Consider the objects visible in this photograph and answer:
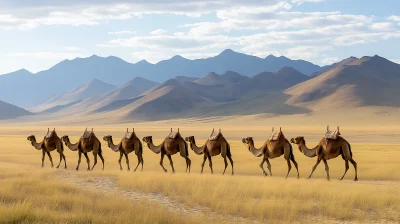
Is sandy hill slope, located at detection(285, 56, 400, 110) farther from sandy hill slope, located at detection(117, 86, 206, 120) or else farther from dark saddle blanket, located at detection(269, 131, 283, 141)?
dark saddle blanket, located at detection(269, 131, 283, 141)

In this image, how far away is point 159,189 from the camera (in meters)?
15.2

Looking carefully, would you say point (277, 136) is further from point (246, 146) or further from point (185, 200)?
point (185, 200)

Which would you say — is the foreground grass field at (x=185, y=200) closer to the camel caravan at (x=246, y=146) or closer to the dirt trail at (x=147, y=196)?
the dirt trail at (x=147, y=196)

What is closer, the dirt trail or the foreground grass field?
the foreground grass field

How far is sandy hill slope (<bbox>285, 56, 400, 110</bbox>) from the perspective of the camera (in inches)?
5098

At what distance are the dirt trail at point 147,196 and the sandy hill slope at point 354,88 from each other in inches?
4528

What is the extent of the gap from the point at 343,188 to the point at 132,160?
1365cm

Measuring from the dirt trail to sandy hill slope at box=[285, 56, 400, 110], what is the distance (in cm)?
11500

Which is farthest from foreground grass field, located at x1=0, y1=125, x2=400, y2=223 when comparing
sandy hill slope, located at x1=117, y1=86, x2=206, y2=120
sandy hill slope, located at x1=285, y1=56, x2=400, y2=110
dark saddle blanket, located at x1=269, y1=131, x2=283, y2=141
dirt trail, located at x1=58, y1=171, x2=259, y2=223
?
sandy hill slope, located at x1=117, y1=86, x2=206, y2=120

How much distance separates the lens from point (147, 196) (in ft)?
47.0

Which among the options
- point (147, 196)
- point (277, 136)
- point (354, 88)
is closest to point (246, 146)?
point (277, 136)

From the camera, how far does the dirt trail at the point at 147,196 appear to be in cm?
1152

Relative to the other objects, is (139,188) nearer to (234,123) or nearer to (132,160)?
(132,160)

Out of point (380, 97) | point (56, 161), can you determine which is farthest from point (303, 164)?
point (380, 97)
